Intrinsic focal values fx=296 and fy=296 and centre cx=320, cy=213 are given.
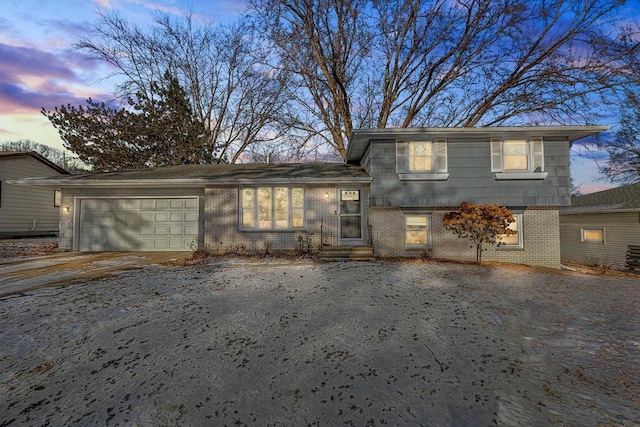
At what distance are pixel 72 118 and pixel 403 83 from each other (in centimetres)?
2193

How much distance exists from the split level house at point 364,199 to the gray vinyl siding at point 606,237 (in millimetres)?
6586

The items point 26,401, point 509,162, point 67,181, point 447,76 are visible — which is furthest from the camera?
point 447,76

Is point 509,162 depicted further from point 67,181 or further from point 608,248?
point 67,181

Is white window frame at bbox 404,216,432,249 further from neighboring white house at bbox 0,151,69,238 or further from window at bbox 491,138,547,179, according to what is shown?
neighboring white house at bbox 0,151,69,238

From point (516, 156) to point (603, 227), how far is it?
365 inches

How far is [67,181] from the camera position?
36.1ft

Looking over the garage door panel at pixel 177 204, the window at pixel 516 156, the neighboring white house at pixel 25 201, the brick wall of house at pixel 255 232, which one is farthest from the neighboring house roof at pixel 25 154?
the window at pixel 516 156

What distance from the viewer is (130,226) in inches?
462

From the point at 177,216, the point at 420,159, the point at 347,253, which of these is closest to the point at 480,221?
the point at 420,159

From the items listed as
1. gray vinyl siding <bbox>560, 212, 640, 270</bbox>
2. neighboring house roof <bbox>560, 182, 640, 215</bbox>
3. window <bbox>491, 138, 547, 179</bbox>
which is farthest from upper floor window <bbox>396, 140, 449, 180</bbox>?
gray vinyl siding <bbox>560, 212, 640, 270</bbox>

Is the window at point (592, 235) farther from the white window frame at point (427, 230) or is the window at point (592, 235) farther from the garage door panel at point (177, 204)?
the garage door panel at point (177, 204)

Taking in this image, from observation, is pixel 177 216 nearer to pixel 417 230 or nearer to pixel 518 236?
pixel 417 230

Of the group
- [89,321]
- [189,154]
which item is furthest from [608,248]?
[189,154]

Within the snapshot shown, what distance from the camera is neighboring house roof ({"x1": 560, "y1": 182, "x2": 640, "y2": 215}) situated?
13133 mm
